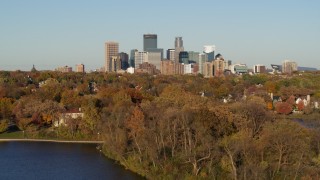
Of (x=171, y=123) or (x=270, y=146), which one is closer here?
(x=270, y=146)

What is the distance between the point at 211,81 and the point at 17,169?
29.2 meters

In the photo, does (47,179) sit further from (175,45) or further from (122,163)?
(175,45)

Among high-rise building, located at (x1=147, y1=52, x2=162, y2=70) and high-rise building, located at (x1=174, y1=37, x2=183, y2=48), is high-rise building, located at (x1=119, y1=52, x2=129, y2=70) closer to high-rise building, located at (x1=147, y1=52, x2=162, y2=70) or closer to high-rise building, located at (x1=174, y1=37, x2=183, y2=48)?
high-rise building, located at (x1=147, y1=52, x2=162, y2=70)

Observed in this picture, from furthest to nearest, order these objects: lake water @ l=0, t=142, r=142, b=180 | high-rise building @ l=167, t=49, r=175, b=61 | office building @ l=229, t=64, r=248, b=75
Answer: high-rise building @ l=167, t=49, r=175, b=61 < office building @ l=229, t=64, r=248, b=75 < lake water @ l=0, t=142, r=142, b=180

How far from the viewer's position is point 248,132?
48.9ft

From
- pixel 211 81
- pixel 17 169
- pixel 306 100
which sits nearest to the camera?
pixel 17 169

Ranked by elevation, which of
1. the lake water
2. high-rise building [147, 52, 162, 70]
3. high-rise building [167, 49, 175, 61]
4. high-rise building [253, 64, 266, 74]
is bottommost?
the lake water

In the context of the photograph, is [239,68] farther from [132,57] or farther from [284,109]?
[284,109]

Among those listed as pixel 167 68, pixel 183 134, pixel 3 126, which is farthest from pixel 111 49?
pixel 183 134

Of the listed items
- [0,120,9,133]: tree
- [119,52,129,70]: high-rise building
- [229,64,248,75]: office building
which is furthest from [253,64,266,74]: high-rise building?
[0,120,9,133]: tree

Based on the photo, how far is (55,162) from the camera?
54.0ft

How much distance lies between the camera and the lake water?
575 inches

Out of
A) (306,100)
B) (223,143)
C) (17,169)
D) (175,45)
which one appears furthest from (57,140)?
(175,45)

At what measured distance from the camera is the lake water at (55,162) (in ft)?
47.9
